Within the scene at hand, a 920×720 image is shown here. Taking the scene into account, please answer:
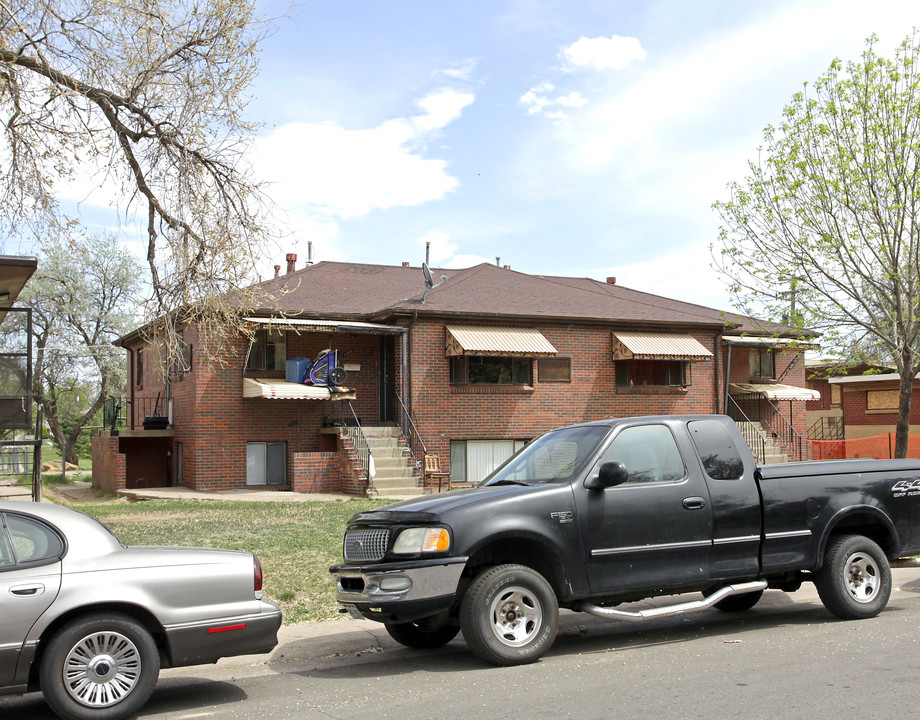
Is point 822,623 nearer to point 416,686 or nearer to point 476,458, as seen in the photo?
point 416,686

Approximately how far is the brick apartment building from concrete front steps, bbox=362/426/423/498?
0.04 meters

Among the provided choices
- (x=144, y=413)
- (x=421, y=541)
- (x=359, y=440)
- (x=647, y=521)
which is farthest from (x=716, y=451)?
(x=144, y=413)

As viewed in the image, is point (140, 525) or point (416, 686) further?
point (140, 525)

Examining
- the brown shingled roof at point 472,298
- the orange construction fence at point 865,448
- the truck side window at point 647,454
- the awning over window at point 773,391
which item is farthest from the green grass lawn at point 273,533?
the orange construction fence at point 865,448

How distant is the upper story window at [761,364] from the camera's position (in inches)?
1160

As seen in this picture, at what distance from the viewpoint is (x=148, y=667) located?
18.7ft

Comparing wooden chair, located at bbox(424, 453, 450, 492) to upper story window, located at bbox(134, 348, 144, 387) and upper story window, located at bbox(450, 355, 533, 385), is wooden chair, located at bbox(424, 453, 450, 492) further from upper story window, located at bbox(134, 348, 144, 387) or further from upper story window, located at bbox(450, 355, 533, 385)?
upper story window, located at bbox(134, 348, 144, 387)

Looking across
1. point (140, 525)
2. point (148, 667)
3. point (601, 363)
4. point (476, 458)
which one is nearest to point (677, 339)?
point (601, 363)

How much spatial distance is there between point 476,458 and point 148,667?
19.8m

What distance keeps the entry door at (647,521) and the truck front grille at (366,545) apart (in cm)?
157

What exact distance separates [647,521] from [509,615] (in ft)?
4.56

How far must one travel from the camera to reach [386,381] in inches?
1024

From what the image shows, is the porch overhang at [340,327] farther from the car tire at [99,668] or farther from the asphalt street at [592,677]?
the car tire at [99,668]

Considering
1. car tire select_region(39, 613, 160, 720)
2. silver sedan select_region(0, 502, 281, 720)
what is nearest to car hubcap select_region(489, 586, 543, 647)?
silver sedan select_region(0, 502, 281, 720)
